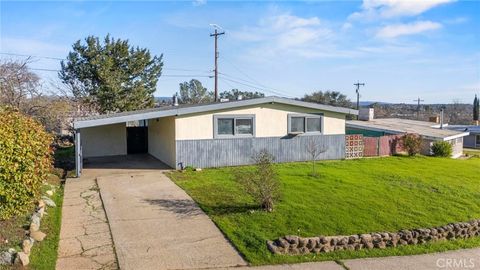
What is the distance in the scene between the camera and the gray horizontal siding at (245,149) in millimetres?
14828

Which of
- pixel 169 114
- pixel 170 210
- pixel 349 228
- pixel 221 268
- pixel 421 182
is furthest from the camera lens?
pixel 169 114

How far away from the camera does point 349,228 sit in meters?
7.91

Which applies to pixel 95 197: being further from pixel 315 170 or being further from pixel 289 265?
pixel 315 170

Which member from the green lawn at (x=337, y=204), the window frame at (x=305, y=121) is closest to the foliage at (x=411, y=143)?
the green lawn at (x=337, y=204)

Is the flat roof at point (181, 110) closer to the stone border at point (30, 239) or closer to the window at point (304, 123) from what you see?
the window at point (304, 123)

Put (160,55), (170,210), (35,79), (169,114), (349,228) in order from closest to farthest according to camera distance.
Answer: (349,228), (170,210), (169,114), (35,79), (160,55)

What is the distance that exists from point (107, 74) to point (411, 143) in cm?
2144

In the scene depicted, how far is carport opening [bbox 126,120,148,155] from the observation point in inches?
797

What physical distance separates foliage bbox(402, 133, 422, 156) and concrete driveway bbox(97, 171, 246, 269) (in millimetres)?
15019

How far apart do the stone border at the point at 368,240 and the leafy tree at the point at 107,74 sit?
2414 centimetres

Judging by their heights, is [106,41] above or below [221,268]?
above

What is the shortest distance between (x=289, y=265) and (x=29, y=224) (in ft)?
17.0

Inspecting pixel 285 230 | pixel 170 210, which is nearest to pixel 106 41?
pixel 170 210
